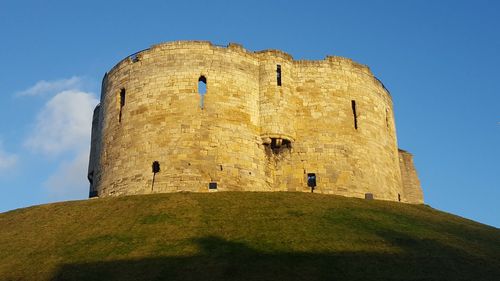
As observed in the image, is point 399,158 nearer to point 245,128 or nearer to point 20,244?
point 245,128

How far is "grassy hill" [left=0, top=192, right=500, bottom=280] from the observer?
1847cm

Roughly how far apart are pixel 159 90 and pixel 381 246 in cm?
1667

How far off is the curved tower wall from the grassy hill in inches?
119

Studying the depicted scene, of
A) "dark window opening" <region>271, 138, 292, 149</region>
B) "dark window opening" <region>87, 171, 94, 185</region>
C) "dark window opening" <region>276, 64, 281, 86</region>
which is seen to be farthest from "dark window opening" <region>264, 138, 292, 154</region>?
"dark window opening" <region>87, 171, 94, 185</region>

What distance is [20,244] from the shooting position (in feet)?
75.9

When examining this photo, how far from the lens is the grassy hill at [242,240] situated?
18.5 metres

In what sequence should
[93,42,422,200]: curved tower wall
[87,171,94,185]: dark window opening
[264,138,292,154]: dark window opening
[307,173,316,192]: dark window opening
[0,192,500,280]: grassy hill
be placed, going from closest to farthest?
[0,192,500,280]: grassy hill, [93,42,422,200]: curved tower wall, [307,173,316,192]: dark window opening, [264,138,292,154]: dark window opening, [87,171,94,185]: dark window opening

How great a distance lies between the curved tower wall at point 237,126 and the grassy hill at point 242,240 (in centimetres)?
303

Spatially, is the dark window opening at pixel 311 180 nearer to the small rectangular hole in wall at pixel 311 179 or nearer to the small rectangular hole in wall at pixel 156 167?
the small rectangular hole in wall at pixel 311 179

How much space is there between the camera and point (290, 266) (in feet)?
60.4

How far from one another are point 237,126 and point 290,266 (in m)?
14.4

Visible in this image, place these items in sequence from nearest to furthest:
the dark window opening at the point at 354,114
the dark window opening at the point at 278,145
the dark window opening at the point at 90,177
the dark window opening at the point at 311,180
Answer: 1. the dark window opening at the point at 311,180
2. the dark window opening at the point at 278,145
3. the dark window opening at the point at 354,114
4. the dark window opening at the point at 90,177

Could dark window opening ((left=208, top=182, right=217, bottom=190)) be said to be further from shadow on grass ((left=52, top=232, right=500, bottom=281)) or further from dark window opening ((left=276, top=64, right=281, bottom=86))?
shadow on grass ((left=52, top=232, right=500, bottom=281))

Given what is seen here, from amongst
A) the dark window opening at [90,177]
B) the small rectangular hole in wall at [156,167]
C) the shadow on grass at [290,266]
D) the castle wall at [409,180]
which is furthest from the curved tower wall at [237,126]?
the shadow on grass at [290,266]
